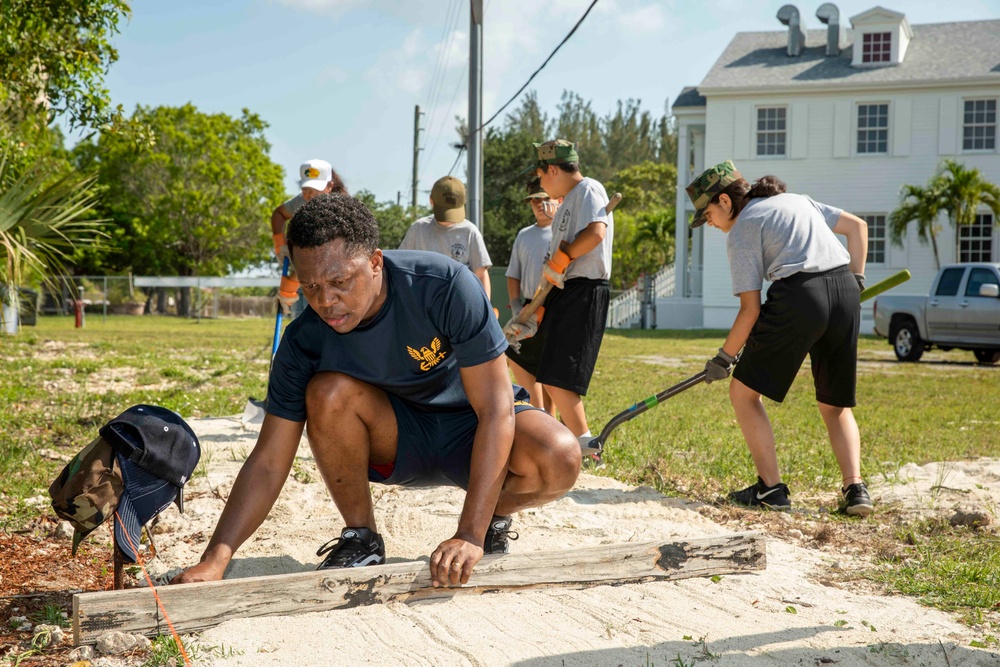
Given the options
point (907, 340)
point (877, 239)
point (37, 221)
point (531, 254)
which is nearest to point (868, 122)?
point (877, 239)

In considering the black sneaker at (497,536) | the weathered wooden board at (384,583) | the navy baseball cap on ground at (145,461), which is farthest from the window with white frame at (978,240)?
the navy baseball cap on ground at (145,461)

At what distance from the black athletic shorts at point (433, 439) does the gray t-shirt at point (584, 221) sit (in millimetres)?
2068

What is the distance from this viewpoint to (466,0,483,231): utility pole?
12.3m

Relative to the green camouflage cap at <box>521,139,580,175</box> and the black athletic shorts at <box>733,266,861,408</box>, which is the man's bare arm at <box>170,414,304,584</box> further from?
the green camouflage cap at <box>521,139,580,175</box>

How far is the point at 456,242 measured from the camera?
6723mm

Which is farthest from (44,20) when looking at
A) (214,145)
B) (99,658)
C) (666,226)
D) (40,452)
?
(214,145)

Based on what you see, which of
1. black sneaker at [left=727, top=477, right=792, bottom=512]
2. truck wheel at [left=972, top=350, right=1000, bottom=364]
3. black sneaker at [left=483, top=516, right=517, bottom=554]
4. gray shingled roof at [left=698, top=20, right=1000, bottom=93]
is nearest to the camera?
black sneaker at [left=483, top=516, right=517, bottom=554]

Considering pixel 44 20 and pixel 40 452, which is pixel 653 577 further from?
pixel 44 20

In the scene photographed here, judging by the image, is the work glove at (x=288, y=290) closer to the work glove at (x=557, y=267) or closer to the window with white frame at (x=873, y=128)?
the work glove at (x=557, y=267)

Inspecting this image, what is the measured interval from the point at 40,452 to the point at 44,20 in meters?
4.61

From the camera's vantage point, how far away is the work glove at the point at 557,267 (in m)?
5.35

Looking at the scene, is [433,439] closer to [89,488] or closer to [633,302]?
[89,488]

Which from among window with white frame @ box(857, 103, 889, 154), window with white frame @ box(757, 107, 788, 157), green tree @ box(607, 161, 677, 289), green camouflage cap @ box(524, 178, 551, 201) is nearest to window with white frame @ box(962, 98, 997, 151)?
window with white frame @ box(857, 103, 889, 154)

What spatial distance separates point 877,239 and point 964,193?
3.20 meters
